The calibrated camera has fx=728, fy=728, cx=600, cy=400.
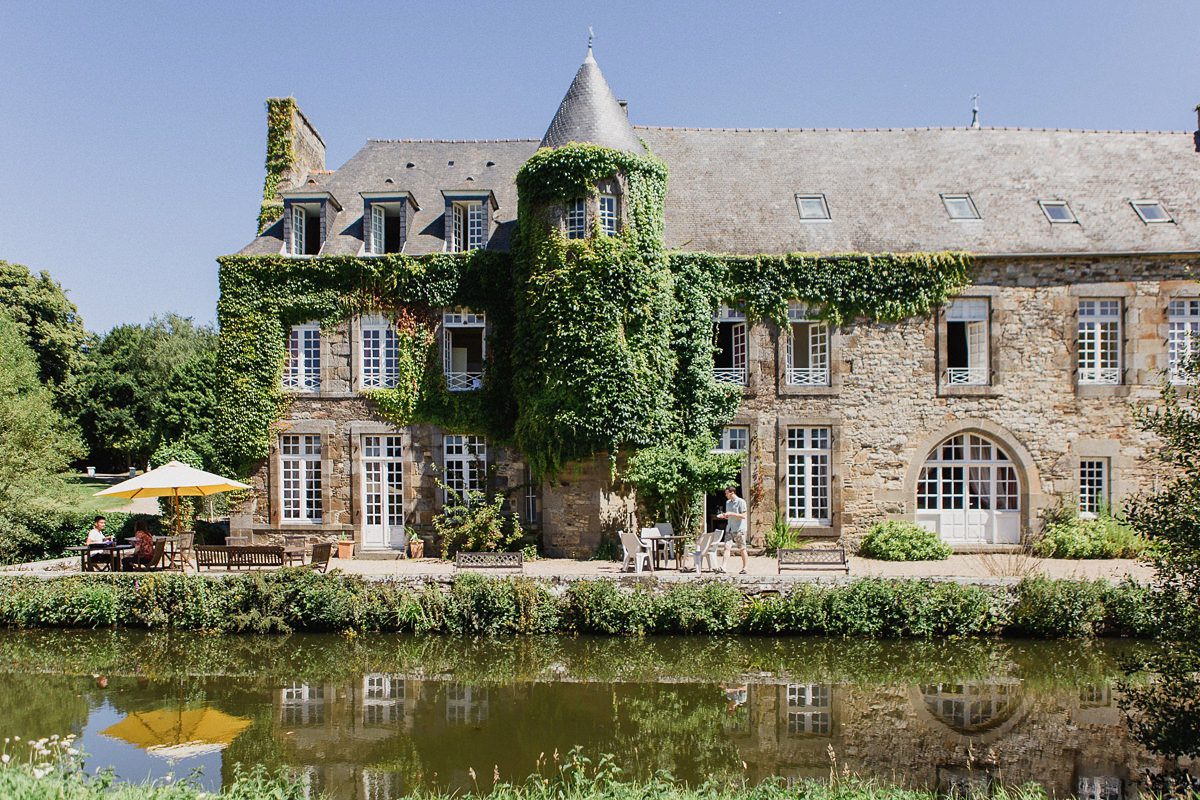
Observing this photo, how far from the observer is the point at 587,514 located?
14320 millimetres

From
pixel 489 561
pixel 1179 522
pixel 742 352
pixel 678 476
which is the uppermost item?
pixel 742 352

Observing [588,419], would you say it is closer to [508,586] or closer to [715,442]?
[715,442]

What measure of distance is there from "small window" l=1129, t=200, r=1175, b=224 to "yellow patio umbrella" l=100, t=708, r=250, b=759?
1912 cm

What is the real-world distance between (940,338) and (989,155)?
551 centimetres

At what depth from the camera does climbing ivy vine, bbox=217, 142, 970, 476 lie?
14.1 meters

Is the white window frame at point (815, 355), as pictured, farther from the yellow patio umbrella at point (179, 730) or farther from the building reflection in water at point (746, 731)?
the yellow patio umbrella at point (179, 730)

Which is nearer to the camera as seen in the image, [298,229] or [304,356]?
[304,356]

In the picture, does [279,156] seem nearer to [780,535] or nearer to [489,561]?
[489,561]

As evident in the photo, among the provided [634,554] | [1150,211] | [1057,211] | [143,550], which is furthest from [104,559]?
[1150,211]

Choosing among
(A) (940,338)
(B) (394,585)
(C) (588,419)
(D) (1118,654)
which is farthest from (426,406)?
(D) (1118,654)

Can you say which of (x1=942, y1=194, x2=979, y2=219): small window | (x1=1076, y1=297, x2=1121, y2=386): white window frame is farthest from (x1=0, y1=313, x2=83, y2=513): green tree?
(x1=1076, y1=297, x2=1121, y2=386): white window frame

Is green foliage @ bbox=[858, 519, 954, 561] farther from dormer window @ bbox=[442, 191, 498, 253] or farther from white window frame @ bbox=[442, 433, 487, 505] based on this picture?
dormer window @ bbox=[442, 191, 498, 253]

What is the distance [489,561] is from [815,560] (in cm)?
533

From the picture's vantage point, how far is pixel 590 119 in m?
15.1
